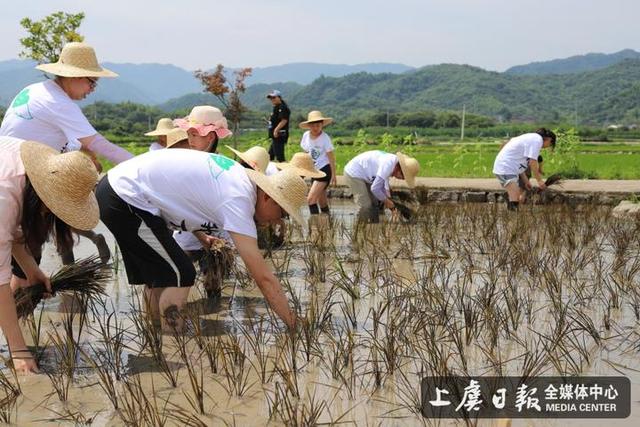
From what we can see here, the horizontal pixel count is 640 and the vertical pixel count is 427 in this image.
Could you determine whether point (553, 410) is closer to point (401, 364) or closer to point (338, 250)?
point (401, 364)

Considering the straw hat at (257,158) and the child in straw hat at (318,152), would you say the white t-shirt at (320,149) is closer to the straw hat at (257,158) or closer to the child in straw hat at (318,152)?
the child in straw hat at (318,152)

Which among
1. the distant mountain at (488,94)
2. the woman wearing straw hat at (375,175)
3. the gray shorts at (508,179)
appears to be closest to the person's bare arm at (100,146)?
the woman wearing straw hat at (375,175)

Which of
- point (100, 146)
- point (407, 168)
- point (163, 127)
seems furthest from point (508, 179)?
point (100, 146)

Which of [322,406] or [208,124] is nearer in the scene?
[322,406]

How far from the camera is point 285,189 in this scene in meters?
3.64

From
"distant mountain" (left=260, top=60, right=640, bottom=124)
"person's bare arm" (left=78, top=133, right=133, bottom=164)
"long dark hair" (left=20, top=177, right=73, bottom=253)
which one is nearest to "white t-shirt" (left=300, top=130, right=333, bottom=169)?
"person's bare arm" (left=78, top=133, right=133, bottom=164)

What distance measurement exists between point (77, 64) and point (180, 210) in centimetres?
125

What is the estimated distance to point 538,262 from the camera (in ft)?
17.5

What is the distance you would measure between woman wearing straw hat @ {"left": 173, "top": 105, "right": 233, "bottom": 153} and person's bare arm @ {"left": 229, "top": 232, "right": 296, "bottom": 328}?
1.82 meters

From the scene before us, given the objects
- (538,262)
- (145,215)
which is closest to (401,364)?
(145,215)

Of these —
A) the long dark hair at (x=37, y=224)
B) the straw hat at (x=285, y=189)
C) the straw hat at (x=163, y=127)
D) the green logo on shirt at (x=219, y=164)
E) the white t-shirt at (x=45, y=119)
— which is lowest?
the long dark hair at (x=37, y=224)

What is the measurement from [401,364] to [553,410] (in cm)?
71

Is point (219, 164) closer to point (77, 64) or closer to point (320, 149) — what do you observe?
point (77, 64)

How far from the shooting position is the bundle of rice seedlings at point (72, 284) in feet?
12.6
